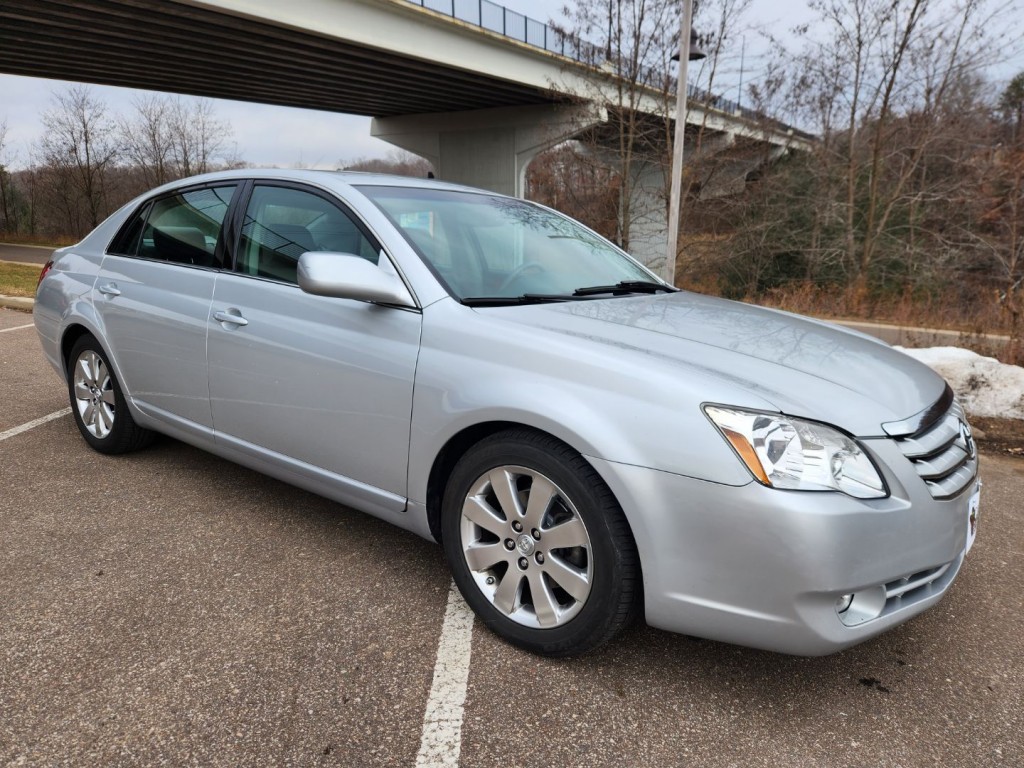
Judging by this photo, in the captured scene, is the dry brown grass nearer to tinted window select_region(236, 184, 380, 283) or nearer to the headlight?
tinted window select_region(236, 184, 380, 283)

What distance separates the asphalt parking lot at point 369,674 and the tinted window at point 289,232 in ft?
4.04

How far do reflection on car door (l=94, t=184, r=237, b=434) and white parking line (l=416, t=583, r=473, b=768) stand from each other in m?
1.61

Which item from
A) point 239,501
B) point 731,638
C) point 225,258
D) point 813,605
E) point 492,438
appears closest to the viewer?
point 813,605

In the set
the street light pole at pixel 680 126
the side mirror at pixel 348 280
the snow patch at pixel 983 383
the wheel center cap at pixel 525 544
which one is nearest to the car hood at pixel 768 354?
the side mirror at pixel 348 280

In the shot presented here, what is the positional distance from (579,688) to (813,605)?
0.77 metres

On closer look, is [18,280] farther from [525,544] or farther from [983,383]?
[983,383]

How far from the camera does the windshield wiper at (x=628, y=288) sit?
3092 millimetres

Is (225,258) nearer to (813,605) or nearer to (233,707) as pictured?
(233,707)

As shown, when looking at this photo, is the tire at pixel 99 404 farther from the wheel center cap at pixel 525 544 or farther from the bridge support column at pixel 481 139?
the bridge support column at pixel 481 139

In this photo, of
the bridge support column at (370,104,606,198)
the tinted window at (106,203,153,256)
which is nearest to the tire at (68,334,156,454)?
the tinted window at (106,203,153,256)

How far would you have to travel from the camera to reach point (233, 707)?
212 centimetres

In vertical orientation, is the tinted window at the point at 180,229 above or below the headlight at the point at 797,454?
above

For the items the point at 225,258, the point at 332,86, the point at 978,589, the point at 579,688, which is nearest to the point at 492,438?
the point at 579,688

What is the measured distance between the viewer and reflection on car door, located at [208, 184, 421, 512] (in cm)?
269
